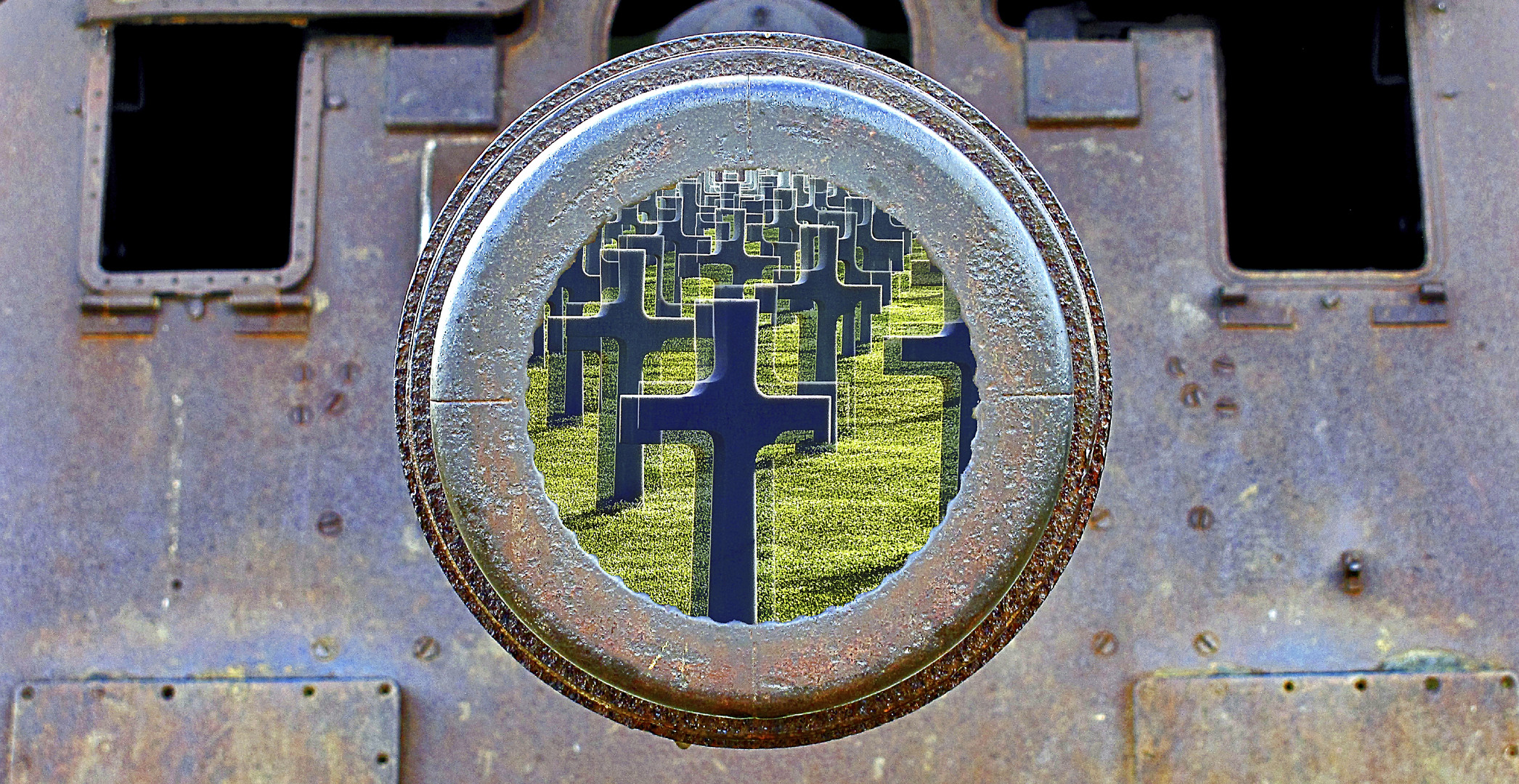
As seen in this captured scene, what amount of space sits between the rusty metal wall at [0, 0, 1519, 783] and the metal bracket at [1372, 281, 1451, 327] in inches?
0.7

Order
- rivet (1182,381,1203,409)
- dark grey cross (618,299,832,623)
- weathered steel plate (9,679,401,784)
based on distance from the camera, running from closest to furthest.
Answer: dark grey cross (618,299,832,623) < weathered steel plate (9,679,401,784) < rivet (1182,381,1203,409)

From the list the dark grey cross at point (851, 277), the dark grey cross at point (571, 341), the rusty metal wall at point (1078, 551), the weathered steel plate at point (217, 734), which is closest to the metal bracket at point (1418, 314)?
the rusty metal wall at point (1078, 551)

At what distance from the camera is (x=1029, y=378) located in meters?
1.55

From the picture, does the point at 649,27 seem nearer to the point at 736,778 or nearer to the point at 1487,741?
the point at 736,778

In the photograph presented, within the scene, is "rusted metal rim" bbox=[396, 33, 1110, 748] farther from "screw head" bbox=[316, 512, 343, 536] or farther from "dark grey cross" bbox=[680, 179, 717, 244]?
"screw head" bbox=[316, 512, 343, 536]

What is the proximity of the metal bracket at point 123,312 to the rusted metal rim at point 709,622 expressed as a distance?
3.01ft

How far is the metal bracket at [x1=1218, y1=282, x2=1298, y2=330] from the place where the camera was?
2.23 meters

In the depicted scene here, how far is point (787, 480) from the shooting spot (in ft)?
4.94

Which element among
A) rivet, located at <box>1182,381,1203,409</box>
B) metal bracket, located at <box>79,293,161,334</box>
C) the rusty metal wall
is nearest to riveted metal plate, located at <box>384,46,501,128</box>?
the rusty metal wall

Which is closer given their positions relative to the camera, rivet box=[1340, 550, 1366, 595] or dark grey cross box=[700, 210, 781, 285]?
dark grey cross box=[700, 210, 781, 285]

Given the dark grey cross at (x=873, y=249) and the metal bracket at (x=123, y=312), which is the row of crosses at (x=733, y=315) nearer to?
the dark grey cross at (x=873, y=249)

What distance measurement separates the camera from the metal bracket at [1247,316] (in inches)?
87.9

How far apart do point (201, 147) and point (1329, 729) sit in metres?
2.81

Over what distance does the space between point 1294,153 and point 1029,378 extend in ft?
5.39
